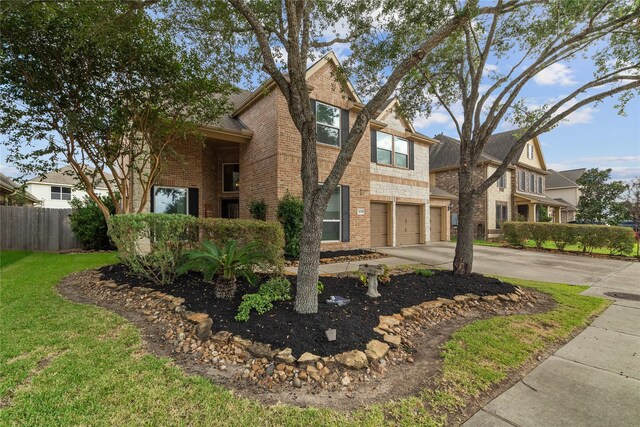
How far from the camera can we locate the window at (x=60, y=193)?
28388mm

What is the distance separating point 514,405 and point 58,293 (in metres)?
7.37

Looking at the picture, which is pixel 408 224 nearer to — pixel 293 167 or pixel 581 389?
pixel 293 167

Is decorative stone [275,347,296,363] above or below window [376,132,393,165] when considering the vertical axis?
below

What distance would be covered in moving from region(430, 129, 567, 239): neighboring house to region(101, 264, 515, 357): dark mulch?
15.1 m

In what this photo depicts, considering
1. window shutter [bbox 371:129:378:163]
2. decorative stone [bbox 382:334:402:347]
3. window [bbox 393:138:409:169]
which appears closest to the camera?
decorative stone [bbox 382:334:402:347]

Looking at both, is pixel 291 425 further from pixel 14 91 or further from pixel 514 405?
pixel 14 91

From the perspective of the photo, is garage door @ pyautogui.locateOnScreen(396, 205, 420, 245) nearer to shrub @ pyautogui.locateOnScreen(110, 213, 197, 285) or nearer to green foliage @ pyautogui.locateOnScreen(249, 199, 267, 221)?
green foliage @ pyautogui.locateOnScreen(249, 199, 267, 221)

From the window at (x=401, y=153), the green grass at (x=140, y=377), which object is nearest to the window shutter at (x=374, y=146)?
the window at (x=401, y=153)

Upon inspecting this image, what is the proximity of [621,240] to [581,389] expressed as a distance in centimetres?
1417

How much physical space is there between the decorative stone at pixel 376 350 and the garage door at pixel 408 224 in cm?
1129

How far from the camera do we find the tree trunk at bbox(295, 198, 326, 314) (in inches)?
150

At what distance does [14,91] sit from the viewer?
23.4 ft

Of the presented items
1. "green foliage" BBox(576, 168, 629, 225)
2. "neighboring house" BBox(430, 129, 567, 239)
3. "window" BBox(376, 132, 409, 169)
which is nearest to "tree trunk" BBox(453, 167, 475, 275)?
"window" BBox(376, 132, 409, 169)

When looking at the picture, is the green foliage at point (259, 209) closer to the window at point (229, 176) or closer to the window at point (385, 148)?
the window at point (229, 176)
